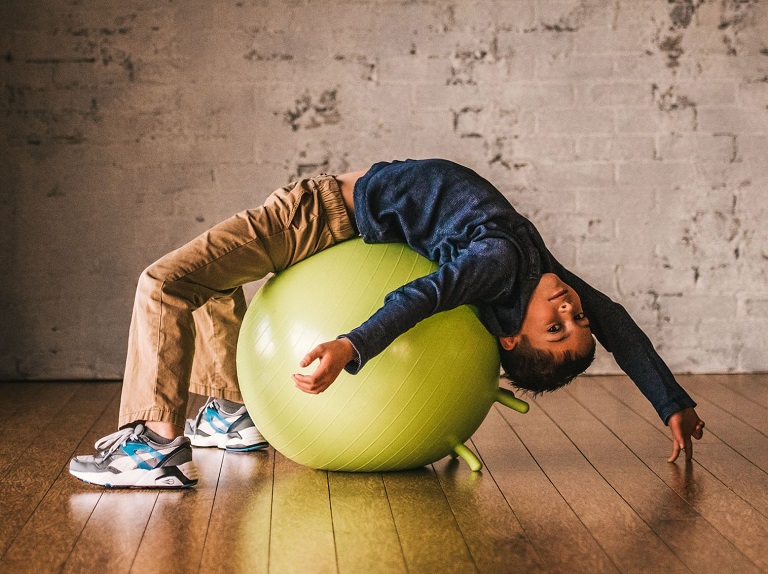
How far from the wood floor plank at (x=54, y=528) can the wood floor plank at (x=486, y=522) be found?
0.78m

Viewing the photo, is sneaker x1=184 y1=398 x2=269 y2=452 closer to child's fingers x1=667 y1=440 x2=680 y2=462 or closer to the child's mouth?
the child's mouth

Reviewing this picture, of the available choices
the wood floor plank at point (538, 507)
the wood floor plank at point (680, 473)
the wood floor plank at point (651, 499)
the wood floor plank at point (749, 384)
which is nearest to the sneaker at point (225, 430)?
the wood floor plank at point (538, 507)

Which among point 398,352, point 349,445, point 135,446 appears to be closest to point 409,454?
point 349,445

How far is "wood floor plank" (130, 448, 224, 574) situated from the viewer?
174cm

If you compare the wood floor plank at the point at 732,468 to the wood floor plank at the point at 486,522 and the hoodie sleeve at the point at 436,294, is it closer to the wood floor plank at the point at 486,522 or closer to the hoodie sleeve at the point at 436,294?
the wood floor plank at the point at 486,522

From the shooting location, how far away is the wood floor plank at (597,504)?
1.78 metres

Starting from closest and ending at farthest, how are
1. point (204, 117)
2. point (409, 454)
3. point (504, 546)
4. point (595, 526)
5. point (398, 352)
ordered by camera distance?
point (504, 546)
point (595, 526)
point (398, 352)
point (409, 454)
point (204, 117)

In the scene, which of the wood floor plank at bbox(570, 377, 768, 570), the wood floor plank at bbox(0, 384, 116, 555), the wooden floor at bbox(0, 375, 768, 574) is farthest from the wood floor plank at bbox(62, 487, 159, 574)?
the wood floor plank at bbox(570, 377, 768, 570)

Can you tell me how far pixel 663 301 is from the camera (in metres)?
3.83

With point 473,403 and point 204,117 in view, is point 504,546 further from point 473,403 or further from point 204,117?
point 204,117

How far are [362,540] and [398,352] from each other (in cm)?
43

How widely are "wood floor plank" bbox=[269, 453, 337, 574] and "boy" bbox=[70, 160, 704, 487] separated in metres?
0.25

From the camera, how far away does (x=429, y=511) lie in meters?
2.05

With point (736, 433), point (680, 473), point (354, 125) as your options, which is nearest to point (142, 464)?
point (680, 473)
